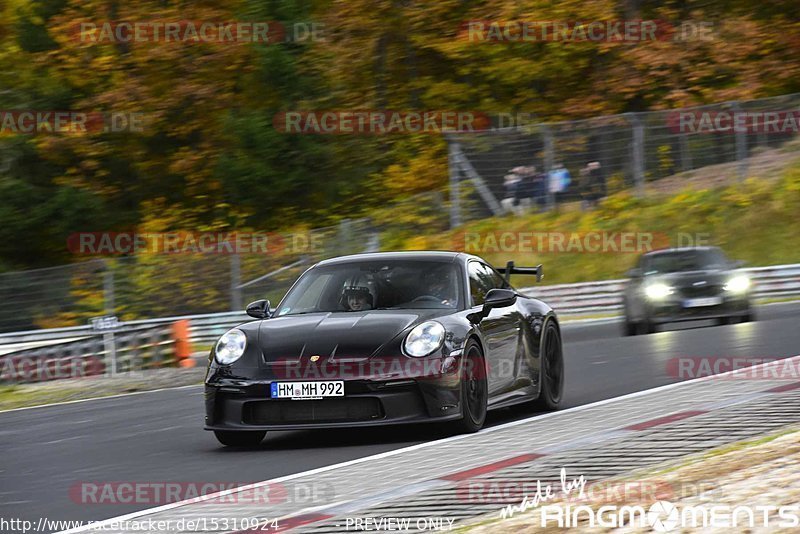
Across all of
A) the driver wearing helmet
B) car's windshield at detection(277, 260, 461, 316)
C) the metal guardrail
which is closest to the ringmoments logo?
car's windshield at detection(277, 260, 461, 316)

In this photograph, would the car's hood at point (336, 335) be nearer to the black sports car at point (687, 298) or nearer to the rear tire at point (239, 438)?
the rear tire at point (239, 438)

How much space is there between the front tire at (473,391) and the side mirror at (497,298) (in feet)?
1.30

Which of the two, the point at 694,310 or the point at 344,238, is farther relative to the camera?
the point at 344,238

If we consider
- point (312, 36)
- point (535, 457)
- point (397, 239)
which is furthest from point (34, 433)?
point (312, 36)

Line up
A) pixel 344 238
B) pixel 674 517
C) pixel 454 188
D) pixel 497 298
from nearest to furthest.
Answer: pixel 674 517
pixel 497 298
pixel 344 238
pixel 454 188

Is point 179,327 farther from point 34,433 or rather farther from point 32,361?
point 34,433

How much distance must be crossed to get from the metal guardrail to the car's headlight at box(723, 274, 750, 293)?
6.56 m

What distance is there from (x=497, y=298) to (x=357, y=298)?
104 centimetres

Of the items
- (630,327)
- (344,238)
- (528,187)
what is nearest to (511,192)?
(528,187)

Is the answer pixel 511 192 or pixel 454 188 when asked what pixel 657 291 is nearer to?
pixel 511 192

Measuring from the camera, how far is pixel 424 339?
32.4ft

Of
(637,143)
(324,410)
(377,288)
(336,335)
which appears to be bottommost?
(324,410)

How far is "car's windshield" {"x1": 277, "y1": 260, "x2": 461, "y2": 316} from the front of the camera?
10.7 meters

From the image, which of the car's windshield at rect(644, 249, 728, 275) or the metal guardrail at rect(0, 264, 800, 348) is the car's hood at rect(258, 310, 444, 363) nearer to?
the car's windshield at rect(644, 249, 728, 275)
